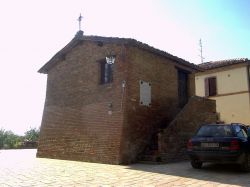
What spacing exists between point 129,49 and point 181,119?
388 centimetres

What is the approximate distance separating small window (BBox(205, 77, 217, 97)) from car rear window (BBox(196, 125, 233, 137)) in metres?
16.6

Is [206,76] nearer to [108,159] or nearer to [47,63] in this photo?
[47,63]

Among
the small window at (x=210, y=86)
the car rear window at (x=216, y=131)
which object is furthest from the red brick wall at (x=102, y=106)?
the small window at (x=210, y=86)

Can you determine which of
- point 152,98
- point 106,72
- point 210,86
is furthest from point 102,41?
point 210,86

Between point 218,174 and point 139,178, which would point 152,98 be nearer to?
point 218,174

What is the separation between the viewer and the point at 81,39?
51.5 feet

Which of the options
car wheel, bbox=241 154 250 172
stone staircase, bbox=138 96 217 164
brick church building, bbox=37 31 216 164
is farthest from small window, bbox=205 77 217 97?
car wheel, bbox=241 154 250 172

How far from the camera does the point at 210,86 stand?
2692cm

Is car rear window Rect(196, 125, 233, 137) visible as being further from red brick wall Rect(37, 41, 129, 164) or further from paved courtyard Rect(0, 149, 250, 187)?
red brick wall Rect(37, 41, 129, 164)

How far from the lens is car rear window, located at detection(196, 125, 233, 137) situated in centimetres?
996

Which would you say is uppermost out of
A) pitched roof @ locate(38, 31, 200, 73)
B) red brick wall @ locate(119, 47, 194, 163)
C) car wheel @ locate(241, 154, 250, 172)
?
pitched roof @ locate(38, 31, 200, 73)

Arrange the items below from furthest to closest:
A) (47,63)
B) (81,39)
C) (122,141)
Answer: (47,63), (81,39), (122,141)

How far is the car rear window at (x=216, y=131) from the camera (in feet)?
32.7

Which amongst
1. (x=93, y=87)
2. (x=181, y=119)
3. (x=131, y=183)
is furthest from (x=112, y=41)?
(x=131, y=183)
